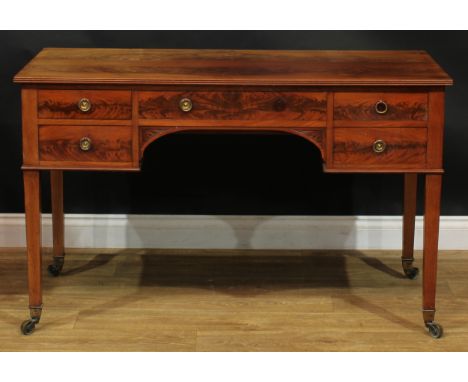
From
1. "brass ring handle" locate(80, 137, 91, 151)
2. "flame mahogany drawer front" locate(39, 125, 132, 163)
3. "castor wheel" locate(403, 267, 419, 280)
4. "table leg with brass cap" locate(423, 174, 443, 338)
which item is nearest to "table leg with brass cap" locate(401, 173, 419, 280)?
"castor wheel" locate(403, 267, 419, 280)

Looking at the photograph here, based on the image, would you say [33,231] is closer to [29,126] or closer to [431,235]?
[29,126]

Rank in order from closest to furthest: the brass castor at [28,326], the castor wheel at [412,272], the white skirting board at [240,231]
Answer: the brass castor at [28,326] < the castor wheel at [412,272] < the white skirting board at [240,231]

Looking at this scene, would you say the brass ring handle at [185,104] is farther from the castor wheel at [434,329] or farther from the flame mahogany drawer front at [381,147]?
the castor wheel at [434,329]

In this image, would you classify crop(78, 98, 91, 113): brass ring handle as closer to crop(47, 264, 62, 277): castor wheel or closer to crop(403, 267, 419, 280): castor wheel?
crop(47, 264, 62, 277): castor wheel

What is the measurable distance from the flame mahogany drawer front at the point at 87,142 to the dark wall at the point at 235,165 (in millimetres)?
784

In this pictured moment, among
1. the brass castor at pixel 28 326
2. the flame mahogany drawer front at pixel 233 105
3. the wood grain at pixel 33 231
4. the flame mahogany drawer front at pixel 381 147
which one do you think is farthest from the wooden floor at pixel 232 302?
the flame mahogany drawer front at pixel 233 105

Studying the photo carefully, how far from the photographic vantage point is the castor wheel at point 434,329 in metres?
3.70

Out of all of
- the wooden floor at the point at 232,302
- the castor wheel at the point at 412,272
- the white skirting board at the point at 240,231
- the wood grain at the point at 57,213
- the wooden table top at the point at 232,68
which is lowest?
the wooden floor at the point at 232,302

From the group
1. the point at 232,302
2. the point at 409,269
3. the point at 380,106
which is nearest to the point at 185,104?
the point at 380,106

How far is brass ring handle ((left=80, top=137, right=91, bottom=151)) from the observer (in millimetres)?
3553

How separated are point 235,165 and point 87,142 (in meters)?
0.96

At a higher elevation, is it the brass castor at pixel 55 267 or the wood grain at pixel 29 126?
the wood grain at pixel 29 126

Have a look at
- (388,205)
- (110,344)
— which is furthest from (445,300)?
(110,344)

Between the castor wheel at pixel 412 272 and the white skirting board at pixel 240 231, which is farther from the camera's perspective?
the white skirting board at pixel 240 231
